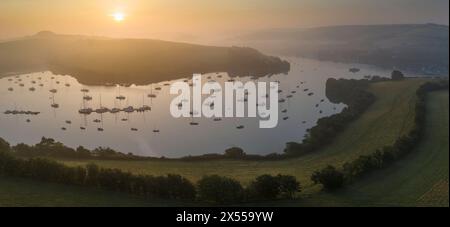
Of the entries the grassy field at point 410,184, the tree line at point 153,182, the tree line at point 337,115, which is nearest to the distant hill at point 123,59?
the tree line at point 153,182

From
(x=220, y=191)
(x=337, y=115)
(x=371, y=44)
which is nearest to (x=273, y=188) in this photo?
(x=220, y=191)

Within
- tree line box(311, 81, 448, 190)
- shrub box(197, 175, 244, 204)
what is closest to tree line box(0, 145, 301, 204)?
shrub box(197, 175, 244, 204)

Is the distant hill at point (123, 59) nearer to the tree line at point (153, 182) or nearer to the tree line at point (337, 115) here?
the tree line at point (153, 182)

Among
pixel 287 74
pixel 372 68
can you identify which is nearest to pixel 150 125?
pixel 287 74

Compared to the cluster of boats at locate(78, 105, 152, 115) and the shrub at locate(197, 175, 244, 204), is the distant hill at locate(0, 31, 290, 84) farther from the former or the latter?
the shrub at locate(197, 175, 244, 204)
